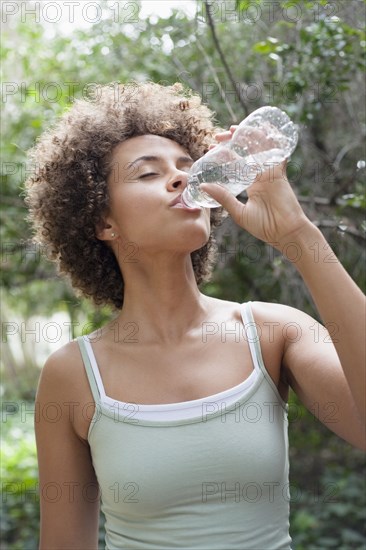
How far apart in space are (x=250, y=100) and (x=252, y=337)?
198 cm

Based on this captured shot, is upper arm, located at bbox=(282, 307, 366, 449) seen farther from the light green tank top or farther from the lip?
the lip

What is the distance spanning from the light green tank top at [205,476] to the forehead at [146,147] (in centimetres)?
Answer: 54

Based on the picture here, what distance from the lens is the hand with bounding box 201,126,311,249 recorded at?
1557 millimetres

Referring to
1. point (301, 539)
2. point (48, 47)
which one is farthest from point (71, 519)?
point (48, 47)

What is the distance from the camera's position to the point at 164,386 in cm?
183

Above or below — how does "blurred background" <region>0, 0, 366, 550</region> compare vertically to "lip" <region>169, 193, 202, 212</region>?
below

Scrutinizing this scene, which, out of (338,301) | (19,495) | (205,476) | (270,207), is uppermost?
(270,207)

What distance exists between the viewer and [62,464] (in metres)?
1.93

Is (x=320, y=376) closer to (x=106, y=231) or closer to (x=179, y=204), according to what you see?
(x=179, y=204)

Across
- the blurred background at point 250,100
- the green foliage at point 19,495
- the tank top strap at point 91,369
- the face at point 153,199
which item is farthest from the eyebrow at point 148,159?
the green foliage at point 19,495

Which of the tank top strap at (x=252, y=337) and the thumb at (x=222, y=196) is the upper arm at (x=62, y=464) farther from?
the thumb at (x=222, y=196)

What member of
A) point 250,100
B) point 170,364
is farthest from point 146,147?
point 250,100

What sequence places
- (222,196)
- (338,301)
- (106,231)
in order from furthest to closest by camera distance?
(106,231)
(222,196)
(338,301)

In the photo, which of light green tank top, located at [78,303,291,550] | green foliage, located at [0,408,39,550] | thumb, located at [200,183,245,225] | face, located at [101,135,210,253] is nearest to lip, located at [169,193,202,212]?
face, located at [101,135,210,253]
